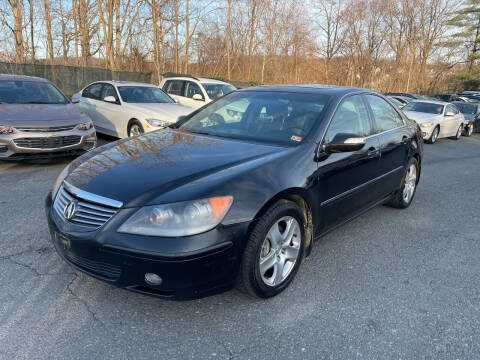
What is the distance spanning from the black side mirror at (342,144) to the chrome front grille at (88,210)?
1763mm

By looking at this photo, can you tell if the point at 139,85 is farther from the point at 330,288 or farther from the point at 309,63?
the point at 309,63

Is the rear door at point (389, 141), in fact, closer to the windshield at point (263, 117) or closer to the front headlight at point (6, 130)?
the windshield at point (263, 117)

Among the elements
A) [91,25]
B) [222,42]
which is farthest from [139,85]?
[222,42]

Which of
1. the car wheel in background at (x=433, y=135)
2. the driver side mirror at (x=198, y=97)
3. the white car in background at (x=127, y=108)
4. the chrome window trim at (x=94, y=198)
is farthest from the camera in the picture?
the car wheel in background at (x=433, y=135)

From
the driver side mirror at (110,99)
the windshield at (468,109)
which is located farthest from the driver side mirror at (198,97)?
the windshield at (468,109)

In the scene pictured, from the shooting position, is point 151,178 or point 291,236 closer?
point 151,178

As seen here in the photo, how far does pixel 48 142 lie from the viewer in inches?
234

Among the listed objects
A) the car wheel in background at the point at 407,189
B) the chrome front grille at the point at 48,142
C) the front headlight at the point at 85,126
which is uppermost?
the front headlight at the point at 85,126

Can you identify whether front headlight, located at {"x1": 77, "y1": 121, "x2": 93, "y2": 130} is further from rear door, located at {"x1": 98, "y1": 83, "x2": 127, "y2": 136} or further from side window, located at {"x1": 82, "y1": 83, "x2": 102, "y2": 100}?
side window, located at {"x1": 82, "y1": 83, "x2": 102, "y2": 100}

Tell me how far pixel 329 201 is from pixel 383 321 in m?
1.04

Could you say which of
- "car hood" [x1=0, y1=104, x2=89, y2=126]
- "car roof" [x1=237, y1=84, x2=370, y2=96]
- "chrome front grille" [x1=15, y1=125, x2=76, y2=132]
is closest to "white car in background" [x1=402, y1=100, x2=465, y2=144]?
"car roof" [x1=237, y1=84, x2=370, y2=96]

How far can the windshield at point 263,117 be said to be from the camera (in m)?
3.31

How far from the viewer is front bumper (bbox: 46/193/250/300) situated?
221 cm

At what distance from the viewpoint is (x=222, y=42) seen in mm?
27688
